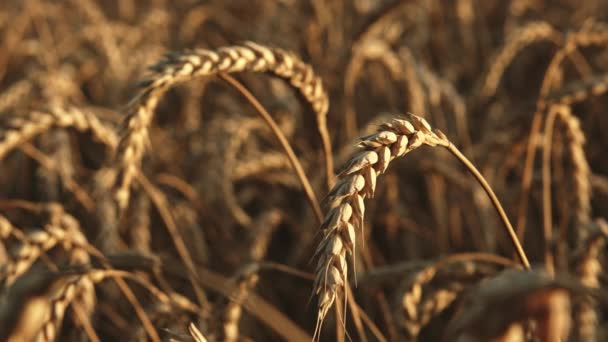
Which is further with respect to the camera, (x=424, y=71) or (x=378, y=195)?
(x=424, y=71)

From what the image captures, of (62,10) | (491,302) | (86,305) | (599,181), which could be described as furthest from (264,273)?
(62,10)

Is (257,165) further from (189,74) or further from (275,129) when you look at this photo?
(189,74)

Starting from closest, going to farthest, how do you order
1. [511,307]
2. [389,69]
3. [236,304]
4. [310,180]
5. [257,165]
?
[511,307] → [236,304] → [310,180] → [257,165] → [389,69]

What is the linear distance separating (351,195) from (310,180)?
4.22ft

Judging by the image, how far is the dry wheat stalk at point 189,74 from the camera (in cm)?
108

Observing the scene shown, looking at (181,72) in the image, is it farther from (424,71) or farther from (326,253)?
(424,71)

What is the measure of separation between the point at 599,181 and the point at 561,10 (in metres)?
1.99

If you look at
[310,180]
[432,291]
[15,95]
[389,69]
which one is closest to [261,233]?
[310,180]

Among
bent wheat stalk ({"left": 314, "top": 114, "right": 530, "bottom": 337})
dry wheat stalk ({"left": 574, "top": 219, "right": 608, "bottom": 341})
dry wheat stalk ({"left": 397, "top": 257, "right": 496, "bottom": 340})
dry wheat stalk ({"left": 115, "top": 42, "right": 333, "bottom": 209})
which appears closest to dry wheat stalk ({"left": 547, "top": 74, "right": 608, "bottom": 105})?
dry wheat stalk ({"left": 574, "top": 219, "right": 608, "bottom": 341})

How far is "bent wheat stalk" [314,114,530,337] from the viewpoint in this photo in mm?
796

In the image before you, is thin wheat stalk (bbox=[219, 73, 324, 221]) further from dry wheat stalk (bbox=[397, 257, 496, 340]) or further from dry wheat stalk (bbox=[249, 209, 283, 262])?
dry wheat stalk (bbox=[249, 209, 283, 262])

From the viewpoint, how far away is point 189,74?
1.08m

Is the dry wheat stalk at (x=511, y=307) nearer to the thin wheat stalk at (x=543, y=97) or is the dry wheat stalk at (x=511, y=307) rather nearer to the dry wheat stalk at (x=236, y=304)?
the dry wheat stalk at (x=236, y=304)

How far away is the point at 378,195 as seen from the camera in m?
2.17
